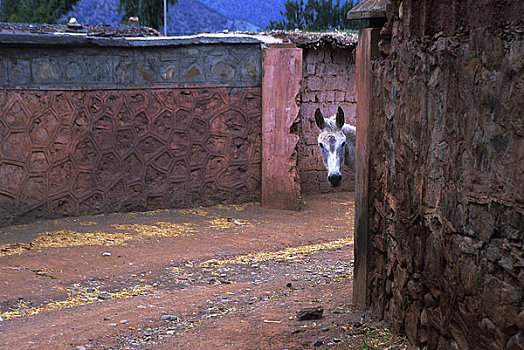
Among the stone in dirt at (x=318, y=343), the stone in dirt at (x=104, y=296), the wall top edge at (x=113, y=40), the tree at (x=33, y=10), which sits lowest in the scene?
the stone in dirt at (x=104, y=296)

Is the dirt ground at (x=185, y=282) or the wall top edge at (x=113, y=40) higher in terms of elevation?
the wall top edge at (x=113, y=40)

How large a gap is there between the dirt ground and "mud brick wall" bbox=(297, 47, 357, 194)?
3.40ft

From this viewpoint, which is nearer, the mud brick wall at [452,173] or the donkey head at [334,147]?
the mud brick wall at [452,173]

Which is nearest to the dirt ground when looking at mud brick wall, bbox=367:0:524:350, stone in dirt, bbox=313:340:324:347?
stone in dirt, bbox=313:340:324:347

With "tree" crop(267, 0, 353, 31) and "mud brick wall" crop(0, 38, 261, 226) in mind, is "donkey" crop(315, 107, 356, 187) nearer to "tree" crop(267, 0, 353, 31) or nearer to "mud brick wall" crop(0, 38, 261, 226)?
"mud brick wall" crop(0, 38, 261, 226)

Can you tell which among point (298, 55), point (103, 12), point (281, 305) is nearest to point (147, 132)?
point (298, 55)

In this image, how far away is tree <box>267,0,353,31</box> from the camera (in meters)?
27.5

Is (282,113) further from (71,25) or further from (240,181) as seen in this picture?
(71,25)

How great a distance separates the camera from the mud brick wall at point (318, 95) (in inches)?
424

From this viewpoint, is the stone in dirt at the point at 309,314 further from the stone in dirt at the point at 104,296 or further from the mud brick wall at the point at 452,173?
the stone in dirt at the point at 104,296

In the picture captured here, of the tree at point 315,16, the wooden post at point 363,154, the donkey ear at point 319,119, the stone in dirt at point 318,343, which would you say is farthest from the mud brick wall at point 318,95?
the tree at point 315,16

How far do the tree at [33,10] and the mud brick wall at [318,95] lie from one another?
14624mm

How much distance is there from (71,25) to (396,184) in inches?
351

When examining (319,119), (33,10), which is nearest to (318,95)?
(319,119)
